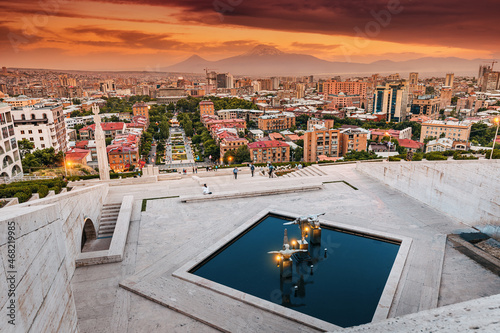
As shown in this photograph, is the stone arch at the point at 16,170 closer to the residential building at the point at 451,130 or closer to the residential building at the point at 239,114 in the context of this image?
the residential building at the point at 451,130

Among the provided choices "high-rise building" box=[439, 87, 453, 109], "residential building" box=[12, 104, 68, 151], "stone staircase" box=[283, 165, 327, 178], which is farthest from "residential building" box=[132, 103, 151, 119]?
"high-rise building" box=[439, 87, 453, 109]

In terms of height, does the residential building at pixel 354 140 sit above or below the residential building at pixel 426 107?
below

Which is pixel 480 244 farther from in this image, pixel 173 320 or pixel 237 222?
pixel 173 320

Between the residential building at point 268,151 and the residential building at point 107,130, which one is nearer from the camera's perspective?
the residential building at point 268,151

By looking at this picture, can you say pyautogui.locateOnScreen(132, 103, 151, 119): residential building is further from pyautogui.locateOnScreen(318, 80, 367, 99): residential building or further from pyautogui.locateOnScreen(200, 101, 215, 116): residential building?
pyautogui.locateOnScreen(318, 80, 367, 99): residential building

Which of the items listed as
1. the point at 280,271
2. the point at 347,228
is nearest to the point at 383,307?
the point at 280,271

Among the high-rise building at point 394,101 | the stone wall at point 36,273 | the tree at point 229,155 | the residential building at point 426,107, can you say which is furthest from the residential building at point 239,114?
the stone wall at point 36,273
